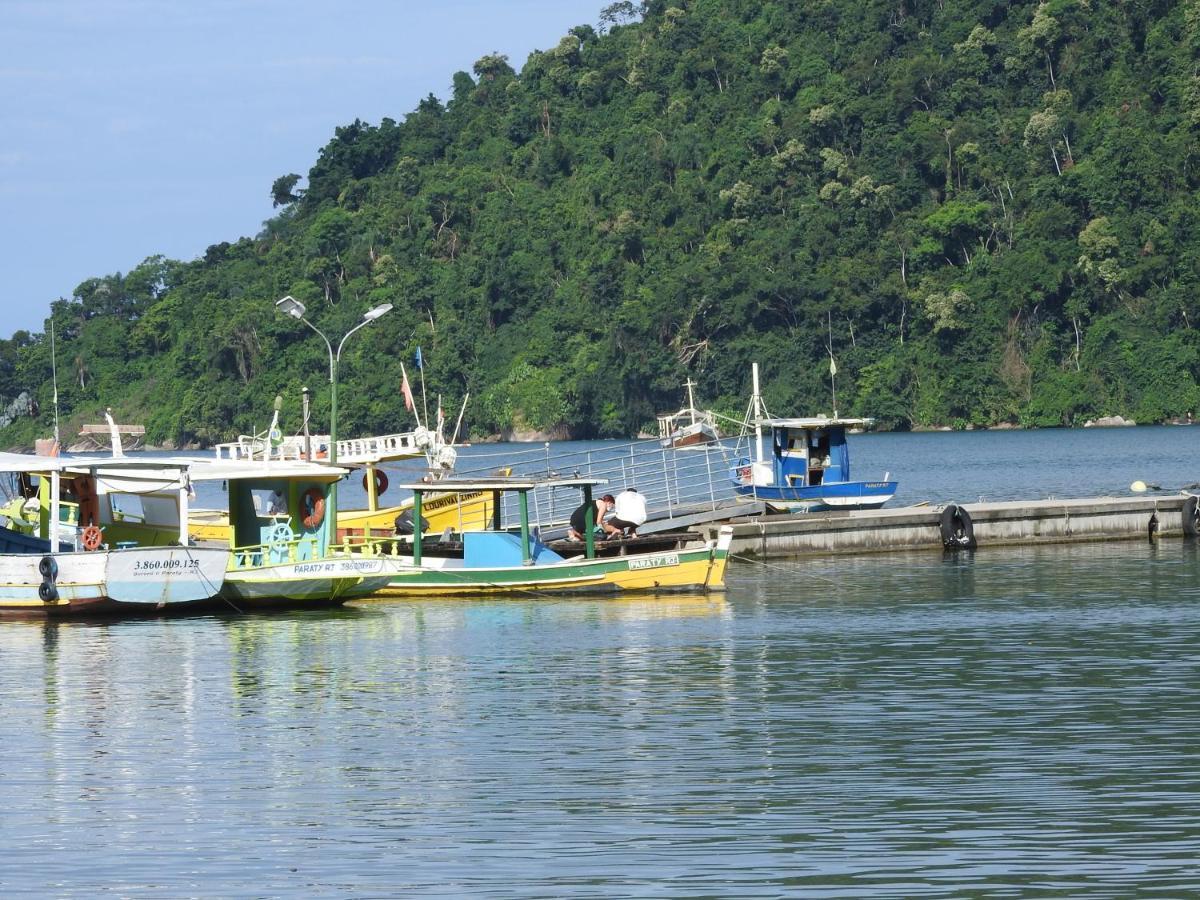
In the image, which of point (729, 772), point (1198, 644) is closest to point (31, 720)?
point (729, 772)

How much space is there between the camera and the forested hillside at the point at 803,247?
144 m

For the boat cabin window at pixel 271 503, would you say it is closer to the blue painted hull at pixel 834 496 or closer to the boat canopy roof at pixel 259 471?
the boat canopy roof at pixel 259 471

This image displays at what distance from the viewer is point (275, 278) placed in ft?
655

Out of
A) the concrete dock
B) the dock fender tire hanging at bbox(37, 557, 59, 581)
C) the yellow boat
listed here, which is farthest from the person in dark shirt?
the dock fender tire hanging at bbox(37, 557, 59, 581)

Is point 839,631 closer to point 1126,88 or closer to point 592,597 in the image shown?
point 592,597

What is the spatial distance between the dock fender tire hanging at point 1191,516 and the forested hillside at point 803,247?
90.8 meters

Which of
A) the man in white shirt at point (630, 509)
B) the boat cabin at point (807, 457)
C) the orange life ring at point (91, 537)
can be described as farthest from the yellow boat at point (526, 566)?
the boat cabin at point (807, 457)

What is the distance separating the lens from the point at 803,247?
6201 inches

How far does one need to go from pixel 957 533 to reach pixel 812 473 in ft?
31.3

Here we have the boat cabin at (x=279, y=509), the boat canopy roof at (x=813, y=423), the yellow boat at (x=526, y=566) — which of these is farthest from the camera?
the boat canopy roof at (x=813, y=423)

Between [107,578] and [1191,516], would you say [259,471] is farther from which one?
[1191,516]

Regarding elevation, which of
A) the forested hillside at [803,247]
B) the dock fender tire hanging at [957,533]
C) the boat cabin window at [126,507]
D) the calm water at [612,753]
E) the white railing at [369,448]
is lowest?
the calm water at [612,753]

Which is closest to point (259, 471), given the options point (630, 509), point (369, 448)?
point (630, 509)

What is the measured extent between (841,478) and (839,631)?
986 inches
